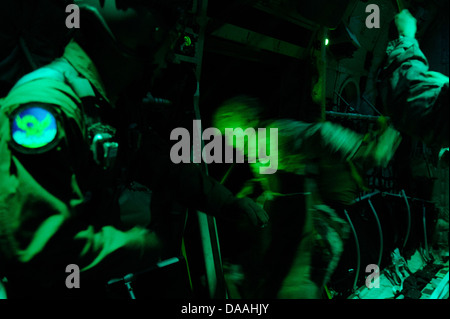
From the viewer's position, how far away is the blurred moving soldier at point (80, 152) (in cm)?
92

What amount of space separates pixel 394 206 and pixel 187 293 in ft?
8.63

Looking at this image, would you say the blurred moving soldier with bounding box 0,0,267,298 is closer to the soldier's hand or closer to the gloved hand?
the gloved hand

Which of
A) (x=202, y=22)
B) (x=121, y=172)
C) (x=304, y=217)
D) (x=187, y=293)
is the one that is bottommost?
(x=187, y=293)

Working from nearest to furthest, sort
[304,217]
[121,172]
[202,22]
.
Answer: [121,172], [304,217], [202,22]

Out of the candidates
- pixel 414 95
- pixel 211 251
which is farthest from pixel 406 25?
pixel 211 251

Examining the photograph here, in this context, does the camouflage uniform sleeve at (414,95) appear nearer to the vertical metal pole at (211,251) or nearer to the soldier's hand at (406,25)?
the soldier's hand at (406,25)

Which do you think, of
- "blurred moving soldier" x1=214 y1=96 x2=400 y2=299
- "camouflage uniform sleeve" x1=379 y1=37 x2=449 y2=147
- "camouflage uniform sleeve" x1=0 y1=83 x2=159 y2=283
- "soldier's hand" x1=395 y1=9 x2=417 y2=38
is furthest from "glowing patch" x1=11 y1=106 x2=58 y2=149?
"soldier's hand" x1=395 y1=9 x2=417 y2=38

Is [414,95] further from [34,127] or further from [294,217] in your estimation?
[34,127]

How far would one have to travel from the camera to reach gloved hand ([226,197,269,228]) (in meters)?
1.61

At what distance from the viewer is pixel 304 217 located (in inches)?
64.4

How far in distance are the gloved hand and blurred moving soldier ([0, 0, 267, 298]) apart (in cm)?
49

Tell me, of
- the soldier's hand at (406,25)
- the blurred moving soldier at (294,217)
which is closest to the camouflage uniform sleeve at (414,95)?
the soldier's hand at (406,25)

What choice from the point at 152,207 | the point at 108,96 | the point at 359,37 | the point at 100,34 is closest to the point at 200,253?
the point at 152,207
